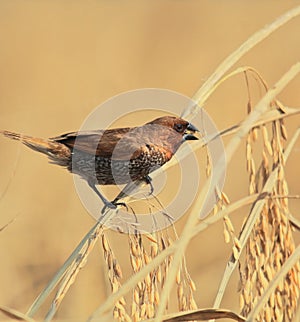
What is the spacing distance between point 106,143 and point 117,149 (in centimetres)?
6

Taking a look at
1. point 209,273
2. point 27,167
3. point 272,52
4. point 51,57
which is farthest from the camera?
point 51,57

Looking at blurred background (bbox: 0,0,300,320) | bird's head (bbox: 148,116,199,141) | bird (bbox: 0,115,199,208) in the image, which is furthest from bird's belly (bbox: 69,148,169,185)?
blurred background (bbox: 0,0,300,320)

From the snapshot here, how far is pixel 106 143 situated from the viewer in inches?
104

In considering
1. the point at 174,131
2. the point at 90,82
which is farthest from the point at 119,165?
the point at 90,82

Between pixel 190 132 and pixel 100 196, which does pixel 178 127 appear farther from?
pixel 100 196

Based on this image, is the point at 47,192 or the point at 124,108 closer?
the point at 124,108

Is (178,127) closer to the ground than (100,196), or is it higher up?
higher up

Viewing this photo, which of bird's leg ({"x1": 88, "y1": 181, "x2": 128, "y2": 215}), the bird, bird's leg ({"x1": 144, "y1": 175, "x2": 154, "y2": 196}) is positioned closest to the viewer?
bird's leg ({"x1": 88, "y1": 181, "x2": 128, "y2": 215})

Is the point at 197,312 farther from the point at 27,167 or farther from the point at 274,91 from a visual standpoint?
the point at 27,167

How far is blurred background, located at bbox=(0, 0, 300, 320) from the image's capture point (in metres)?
4.20

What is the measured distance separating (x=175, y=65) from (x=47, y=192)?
150 cm

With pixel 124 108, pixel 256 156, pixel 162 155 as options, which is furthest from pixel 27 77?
pixel 162 155

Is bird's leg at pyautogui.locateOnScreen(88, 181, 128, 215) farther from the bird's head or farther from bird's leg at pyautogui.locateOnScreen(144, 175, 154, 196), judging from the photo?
the bird's head

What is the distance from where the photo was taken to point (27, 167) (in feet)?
16.9
